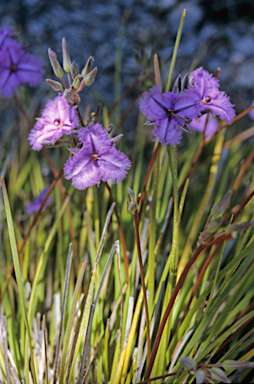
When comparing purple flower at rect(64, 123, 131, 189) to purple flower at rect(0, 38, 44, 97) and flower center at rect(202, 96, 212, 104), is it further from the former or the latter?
purple flower at rect(0, 38, 44, 97)

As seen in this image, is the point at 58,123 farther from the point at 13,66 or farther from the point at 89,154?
the point at 13,66

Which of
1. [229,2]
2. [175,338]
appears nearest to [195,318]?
[175,338]

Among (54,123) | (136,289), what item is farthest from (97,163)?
(136,289)

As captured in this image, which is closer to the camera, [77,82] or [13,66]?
[77,82]

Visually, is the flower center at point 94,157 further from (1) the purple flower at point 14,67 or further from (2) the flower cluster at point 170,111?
(1) the purple flower at point 14,67

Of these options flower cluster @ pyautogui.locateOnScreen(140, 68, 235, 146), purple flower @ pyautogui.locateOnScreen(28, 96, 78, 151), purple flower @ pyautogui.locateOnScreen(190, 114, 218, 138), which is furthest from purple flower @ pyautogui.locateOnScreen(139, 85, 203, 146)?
purple flower @ pyautogui.locateOnScreen(190, 114, 218, 138)

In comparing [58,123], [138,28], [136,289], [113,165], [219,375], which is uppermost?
[138,28]

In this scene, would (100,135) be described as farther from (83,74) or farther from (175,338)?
(175,338)
